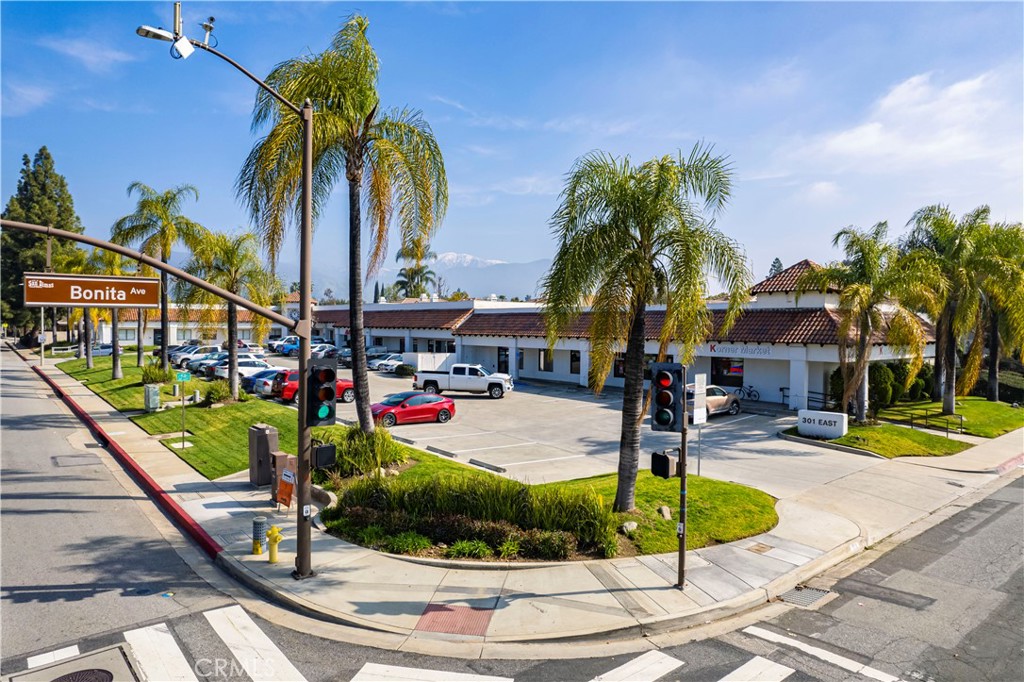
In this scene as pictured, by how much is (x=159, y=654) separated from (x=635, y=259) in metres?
9.53

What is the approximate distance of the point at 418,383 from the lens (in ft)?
116

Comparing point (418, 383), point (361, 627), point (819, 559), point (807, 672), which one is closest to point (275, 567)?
point (361, 627)

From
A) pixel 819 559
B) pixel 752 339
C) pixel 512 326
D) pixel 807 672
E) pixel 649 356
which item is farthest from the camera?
pixel 512 326

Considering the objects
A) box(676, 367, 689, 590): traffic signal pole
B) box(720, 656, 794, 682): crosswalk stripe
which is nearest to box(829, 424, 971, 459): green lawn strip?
box(676, 367, 689, 590): traffic signal pole

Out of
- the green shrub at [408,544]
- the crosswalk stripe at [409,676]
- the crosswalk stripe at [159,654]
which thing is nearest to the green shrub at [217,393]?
the green shrub at [408,544]

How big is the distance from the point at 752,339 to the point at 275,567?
26.0 meters

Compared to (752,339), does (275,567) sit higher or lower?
lower

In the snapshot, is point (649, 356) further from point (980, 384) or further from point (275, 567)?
point (275, 567)

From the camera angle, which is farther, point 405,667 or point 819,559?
point 819,559

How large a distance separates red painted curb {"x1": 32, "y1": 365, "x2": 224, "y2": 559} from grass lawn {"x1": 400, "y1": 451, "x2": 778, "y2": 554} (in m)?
4.86

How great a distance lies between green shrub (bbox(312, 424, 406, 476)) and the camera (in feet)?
50.6

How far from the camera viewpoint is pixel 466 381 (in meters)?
34.9

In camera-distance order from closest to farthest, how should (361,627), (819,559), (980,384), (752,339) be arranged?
1. (361,627)
2. (819,559)
3. (752,339)
4. (980,384)

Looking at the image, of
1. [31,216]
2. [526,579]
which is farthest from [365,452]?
[31,216]
